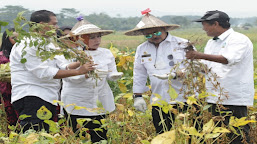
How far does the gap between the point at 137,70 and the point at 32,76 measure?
807mm

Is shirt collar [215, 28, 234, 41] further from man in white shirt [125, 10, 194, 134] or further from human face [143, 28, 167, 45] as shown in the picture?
human face [143, 28, 167, 45]

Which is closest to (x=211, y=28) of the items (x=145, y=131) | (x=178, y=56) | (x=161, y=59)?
(x=178, y=56)

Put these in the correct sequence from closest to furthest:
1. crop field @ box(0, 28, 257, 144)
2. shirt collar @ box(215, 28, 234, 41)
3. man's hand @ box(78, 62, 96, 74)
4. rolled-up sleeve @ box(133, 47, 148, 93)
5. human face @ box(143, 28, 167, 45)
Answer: crop field @ box(0, 28, 257, 144), man's hand @ box(78, 62, 96, 74), shirt collar @ box(215, 28, 234, 41), human face @ box(143, 28, 167, 45), rolled-up sleeve @ box(133, 47, 148, 93)

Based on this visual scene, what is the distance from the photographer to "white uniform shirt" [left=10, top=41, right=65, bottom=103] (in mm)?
2564

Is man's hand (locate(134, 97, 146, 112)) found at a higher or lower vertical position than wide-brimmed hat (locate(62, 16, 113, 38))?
lower

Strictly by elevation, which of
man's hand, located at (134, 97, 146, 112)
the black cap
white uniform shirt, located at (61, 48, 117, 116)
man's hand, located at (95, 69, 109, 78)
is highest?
the black cap

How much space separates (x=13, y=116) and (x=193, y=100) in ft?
7.12

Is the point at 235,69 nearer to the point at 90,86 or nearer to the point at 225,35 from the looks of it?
the point at 225,35

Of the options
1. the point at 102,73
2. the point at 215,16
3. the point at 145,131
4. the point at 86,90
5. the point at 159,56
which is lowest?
the point at 145,131

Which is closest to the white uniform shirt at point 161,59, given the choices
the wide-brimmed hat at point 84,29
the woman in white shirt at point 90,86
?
the woman in white shirt at point 90,86

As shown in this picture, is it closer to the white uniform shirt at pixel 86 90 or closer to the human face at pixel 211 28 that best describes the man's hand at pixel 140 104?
the white uniform shirt at pixel 86 90

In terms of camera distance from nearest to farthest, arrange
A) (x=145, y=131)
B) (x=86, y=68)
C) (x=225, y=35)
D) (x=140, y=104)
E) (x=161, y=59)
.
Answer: (x=86, y=68) → (x=145, y=131) → (x=225, y=35) → (x=161, y=59) → (x=140, y=104)

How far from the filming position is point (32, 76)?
2650mm

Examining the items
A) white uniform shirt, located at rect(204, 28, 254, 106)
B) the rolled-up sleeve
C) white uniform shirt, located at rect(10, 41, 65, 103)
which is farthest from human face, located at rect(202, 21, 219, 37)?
white uniform shirt, located at rect(10, 41, 65, 103)
